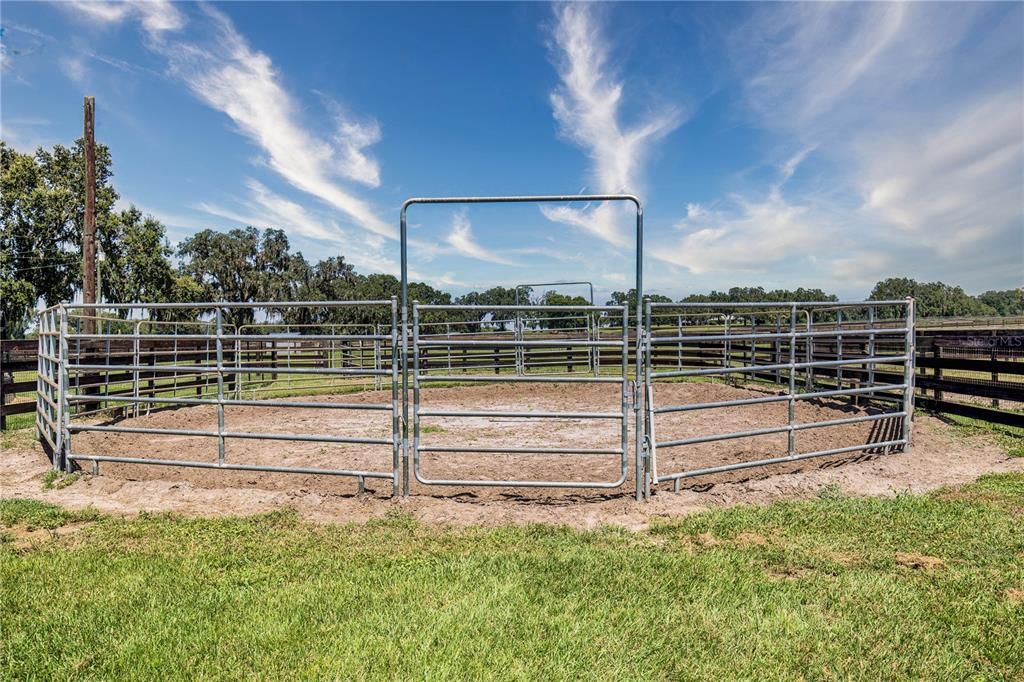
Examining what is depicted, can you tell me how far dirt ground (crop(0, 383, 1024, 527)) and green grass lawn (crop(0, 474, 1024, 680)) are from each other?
49cm

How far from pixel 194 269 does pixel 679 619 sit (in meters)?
61.8

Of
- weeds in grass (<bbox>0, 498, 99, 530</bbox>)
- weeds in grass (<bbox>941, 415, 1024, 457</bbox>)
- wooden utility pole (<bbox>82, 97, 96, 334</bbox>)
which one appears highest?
wooden utility pole (<bbox>82, 97, 96, 334</bbox>)

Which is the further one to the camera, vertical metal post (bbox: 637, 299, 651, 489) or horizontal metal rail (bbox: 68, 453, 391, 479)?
horizontal metal rail (bbox: 68, 453, 391, 479)

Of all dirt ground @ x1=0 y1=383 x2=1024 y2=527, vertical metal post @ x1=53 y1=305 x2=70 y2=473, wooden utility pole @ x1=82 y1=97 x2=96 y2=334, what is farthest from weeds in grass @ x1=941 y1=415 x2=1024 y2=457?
wooden utility pole @ x1=82 y1=97 x2=96 y2=334

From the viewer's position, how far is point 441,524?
4113mm

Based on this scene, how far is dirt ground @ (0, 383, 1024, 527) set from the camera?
4.53 meters

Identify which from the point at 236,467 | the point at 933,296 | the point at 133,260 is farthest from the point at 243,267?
the point at 933,296

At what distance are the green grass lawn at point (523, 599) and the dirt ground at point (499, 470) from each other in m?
0.49

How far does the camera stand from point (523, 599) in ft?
9.18

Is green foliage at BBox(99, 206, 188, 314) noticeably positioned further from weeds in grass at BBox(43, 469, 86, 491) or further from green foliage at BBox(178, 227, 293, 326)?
weeds in grass at BBox(43, 469, 86, 491)

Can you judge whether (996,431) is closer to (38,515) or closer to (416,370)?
(416,370)

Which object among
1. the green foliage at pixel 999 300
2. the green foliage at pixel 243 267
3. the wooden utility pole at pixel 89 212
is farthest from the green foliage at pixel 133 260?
the green foliage at pixel 999 300

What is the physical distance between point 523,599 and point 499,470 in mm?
2968

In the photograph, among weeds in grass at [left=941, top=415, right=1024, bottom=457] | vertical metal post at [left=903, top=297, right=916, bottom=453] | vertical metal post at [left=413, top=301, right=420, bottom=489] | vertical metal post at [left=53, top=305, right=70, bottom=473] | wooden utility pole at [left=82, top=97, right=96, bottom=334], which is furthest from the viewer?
wooden utility pole at [left=82, top=97, right=96, bottom=334]
